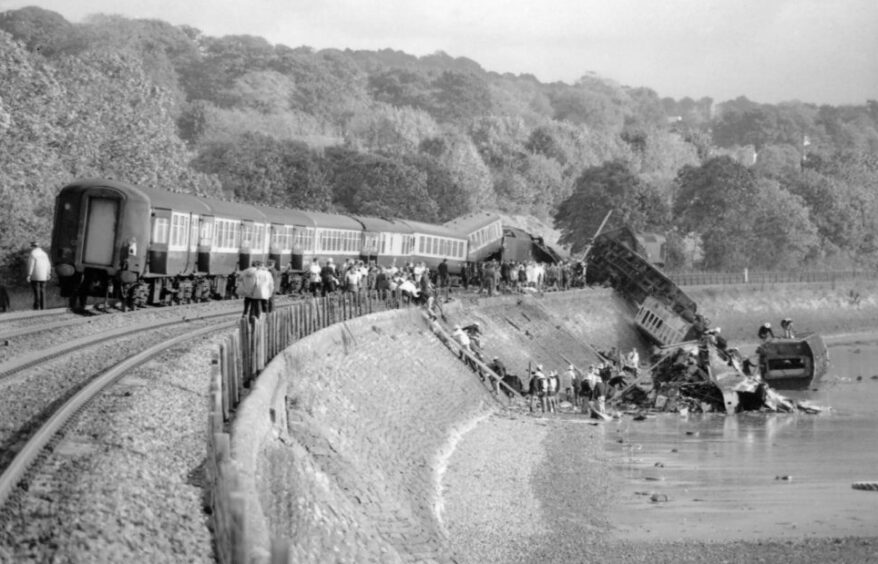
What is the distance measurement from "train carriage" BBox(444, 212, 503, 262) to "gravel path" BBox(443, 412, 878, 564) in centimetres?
4538

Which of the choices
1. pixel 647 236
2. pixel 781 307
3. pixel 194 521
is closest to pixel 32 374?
pixel 194 521

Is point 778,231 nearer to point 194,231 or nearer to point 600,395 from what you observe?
point 600,395

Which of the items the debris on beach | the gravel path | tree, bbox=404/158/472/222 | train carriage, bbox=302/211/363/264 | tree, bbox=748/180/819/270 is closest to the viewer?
the gravel path

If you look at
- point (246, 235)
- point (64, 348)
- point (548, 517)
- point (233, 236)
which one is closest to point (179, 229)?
point (233, 236)

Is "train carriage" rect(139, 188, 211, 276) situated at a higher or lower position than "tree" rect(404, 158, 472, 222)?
lower

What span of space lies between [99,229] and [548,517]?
A: 15.9m

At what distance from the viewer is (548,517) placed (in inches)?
1078

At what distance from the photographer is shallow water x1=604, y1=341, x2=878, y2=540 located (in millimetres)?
27391

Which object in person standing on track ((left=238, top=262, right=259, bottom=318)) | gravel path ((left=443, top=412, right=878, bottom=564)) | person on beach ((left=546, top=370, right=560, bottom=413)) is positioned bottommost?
gravel path ((left=443, top=412, right=878, bottom=564))

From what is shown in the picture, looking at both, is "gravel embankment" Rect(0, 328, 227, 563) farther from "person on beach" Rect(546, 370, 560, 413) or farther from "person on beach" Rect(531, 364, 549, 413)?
"person on beach" Rect(546, 370, 560, 413)

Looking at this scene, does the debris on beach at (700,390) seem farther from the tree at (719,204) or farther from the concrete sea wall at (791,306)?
the tree at (719,204)

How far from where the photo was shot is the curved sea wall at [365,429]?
59.0 feet

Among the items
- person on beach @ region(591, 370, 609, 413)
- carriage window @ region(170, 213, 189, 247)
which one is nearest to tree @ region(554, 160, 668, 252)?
person on beach @ region(591, 370, 609, 413)

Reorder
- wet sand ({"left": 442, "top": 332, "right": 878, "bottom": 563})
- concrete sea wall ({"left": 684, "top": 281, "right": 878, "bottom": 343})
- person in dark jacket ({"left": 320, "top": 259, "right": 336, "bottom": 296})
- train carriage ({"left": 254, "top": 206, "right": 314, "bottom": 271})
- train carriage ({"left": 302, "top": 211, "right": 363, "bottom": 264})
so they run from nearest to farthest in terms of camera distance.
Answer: wet sand ({"left": 442, "top": 332, "right": 878, "bottom": 563}) < person in dark jacket ({"left": 320, "top": 259, "right": 336, "bottom": 296}) < train carriage ({"left": 254, "top": 206, "right": 314, "bottom": 271}) < train carriage ({"left": 302, "top": 211, "right": 363, "bottom": 264}) < concrete sea wall ({"left": 684, "top": 281, "right": 878, "bottom": 343})
